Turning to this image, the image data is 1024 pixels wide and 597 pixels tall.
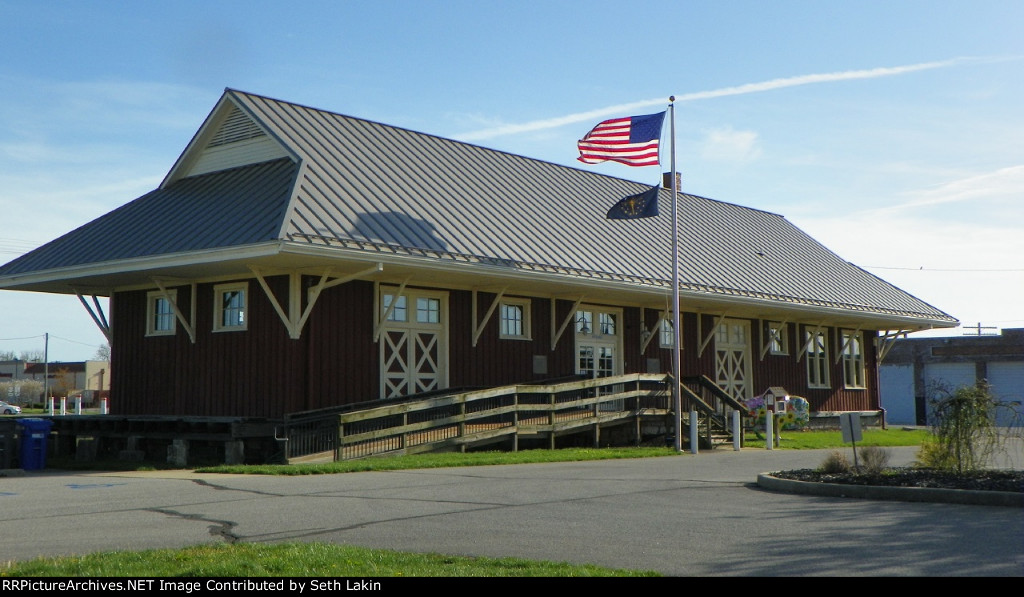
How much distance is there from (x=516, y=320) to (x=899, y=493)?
1343cm

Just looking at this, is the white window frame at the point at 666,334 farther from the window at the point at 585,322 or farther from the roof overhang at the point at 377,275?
the window at the point at 585,322

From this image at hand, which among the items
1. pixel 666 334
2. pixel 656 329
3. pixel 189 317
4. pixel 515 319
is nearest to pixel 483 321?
pixel 515 319

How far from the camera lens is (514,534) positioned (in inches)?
378

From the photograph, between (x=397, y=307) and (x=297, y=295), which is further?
(x=397, y=307)

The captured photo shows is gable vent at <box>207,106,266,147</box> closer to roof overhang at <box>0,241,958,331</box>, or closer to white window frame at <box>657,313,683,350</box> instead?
roof overhang at <box>0,241,958,331</box>

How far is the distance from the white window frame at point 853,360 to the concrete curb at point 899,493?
23289 millimetres

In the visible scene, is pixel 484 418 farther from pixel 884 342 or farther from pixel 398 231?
pixel 884 342

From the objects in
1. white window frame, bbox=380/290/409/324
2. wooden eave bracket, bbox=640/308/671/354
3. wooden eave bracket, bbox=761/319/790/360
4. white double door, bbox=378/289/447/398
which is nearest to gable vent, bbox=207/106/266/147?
white window frame, bbox=380/290/409/324

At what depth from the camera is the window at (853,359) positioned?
36031 millimetres

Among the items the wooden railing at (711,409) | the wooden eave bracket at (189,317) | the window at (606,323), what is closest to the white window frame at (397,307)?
the wooden eave bracket at (189,317)

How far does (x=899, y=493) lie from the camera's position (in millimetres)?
12391

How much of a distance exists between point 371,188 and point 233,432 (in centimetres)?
613

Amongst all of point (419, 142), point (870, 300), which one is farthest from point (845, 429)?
point (870, 300)

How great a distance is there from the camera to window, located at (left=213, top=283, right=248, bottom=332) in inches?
846
